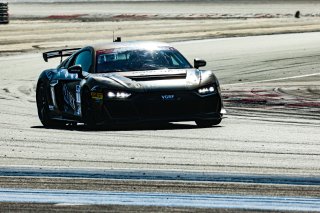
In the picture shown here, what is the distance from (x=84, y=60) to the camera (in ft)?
47.0

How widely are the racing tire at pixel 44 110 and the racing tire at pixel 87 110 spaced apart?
3.68 feet

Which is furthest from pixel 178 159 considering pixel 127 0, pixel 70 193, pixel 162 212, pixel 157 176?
pixel 127 0

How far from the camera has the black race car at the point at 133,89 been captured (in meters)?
12.9

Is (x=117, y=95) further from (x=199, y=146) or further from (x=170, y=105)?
(x=199, y=146)

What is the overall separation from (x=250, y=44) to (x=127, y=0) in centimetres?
8330

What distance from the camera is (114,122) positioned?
1295 cm

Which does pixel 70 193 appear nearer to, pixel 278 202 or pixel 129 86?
pixel 278 202

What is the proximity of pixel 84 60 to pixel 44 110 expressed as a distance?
3.24ft

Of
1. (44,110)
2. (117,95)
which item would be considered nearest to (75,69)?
(117,95)

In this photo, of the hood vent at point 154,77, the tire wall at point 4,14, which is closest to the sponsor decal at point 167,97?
the hood vent at point 154,77

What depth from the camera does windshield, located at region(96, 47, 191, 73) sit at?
13.8m

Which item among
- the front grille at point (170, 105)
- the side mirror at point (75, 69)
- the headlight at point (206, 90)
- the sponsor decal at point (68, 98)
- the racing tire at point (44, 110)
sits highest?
the side mirror at point (75, 69)

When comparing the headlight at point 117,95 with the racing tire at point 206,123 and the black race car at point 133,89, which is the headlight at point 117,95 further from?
the racing tire at point 206,123

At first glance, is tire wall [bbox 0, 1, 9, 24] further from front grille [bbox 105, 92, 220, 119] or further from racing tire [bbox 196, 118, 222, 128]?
front grille [bbox 105, 92, 220, 119]
